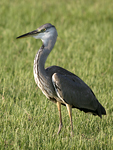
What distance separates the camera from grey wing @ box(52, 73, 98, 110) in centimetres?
468

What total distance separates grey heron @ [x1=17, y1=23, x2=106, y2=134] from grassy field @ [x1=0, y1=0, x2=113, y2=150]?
33cm

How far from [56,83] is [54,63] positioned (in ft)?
9.68

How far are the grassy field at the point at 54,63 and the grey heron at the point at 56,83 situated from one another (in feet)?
1.08

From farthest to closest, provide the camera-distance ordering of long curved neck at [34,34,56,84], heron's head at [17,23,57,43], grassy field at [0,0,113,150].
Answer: heron's head at [17,23,57,43], long curved neck at [34,34,56,84], grassy field at [0,0,113,150]

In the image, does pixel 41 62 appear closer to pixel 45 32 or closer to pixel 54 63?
pixel 45 32

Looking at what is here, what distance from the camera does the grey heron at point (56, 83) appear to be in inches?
183

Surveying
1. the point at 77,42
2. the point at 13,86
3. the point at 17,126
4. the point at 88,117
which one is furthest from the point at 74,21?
the point at 17,126

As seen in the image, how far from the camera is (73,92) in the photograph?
4.92m

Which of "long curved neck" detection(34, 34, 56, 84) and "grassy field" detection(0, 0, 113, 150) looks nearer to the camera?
"grassy field" detection(0, 0, 113, 150)

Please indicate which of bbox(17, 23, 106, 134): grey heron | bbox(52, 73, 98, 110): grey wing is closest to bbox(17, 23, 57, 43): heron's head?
bbox(17, 23, 106, 134): grey heron

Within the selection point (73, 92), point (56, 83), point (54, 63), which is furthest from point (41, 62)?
point (54, 63)

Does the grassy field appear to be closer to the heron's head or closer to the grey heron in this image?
the grey heron

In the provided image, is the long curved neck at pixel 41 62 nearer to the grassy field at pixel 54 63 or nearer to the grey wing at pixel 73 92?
the grey wing at pixel 73 92

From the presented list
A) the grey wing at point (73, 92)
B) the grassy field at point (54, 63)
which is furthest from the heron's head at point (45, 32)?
the grassy field at point (54, 63)
